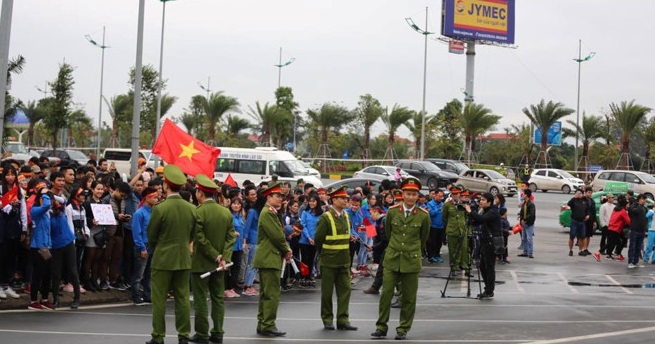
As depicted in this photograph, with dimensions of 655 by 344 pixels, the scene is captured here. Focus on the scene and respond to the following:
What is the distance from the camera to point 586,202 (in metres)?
26.4

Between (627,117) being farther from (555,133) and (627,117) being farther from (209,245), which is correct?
(209,245)

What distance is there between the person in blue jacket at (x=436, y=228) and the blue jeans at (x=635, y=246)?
450 centimetres

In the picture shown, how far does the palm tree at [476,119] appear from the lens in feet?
200

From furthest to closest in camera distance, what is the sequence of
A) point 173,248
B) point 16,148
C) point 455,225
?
point 16,148 → point 455,225 → point 173,248

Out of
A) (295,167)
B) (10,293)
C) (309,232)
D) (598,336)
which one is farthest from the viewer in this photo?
(295,167)

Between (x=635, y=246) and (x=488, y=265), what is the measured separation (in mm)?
8383

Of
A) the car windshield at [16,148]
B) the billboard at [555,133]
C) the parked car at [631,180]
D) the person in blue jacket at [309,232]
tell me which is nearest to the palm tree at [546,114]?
the billboard at [555,133]

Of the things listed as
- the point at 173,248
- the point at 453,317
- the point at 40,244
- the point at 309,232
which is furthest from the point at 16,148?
the point at 173,248

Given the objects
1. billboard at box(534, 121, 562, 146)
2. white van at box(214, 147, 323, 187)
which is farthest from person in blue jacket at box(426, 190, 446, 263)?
billboard at box(534, 121, 562, 146)

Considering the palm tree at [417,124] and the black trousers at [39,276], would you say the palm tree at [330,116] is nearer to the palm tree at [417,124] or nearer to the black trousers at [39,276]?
the palm tree at [417,124]

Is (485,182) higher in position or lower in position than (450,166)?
lower

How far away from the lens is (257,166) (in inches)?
1642

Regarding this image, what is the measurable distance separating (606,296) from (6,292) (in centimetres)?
997

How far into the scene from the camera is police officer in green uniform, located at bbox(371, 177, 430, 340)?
A: 474 inches
